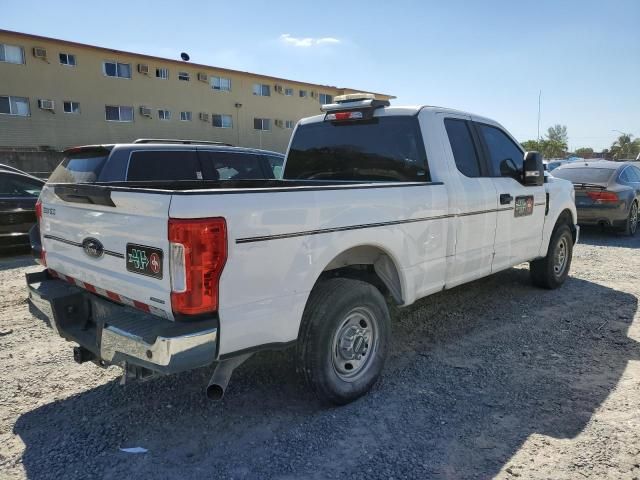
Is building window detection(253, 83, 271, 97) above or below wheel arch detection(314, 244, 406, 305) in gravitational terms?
above

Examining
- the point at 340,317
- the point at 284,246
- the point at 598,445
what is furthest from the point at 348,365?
the point at 598,445

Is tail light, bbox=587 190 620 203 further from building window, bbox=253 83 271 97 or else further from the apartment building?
building window, bbox=253 83 271 97

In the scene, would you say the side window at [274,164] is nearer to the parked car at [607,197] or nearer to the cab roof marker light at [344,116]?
the cab roof marker light at [344,116]

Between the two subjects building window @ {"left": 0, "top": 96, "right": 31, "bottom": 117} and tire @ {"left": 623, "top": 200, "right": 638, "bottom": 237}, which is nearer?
tire @ {"left": 623, "top": 200, "right": 638, "bottom": 237}

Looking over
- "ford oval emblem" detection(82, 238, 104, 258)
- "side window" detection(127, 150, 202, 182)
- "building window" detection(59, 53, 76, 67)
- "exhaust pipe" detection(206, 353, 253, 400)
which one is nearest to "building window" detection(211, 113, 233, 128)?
"building window" detection(59, 53, 76, 67)

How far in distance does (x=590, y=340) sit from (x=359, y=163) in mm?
2725

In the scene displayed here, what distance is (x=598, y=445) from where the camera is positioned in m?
2.94

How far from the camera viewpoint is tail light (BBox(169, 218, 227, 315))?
93.8 inches

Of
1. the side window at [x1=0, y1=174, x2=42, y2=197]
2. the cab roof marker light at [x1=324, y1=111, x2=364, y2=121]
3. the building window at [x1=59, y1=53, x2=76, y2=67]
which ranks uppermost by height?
the building window at [x1=59, y1=53, x2=76, y2=67]

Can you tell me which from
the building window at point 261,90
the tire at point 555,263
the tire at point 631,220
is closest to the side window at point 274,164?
the tire at point 555,263

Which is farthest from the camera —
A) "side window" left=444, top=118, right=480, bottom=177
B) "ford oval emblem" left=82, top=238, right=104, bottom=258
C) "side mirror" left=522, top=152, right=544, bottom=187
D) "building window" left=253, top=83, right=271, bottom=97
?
"building window" left=253, top=83, right=271, bottom=97

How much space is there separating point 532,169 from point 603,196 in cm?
627

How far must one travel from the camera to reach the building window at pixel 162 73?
2837 cm

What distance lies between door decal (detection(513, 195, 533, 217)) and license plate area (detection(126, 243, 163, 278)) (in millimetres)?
3785
